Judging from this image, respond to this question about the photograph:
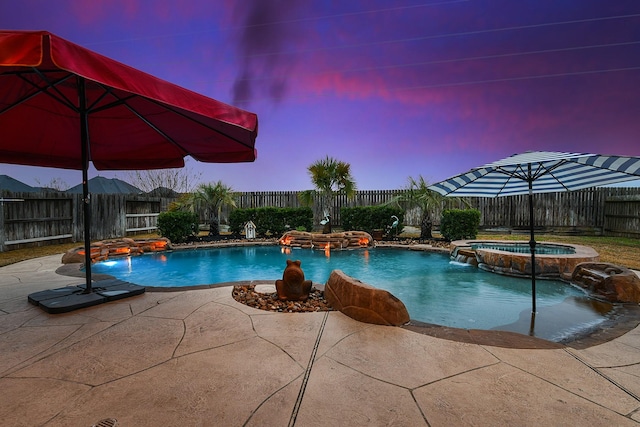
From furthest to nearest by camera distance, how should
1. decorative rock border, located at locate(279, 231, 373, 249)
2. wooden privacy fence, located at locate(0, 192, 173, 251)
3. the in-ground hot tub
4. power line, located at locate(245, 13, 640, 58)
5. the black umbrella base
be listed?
decorative rock border, located at locate(279, 231, 373, 249) < wooden privacy fence, located at locate(0, 192, 173, 251) < power line, located at locate(245, 13, 640, 58) < the in-ground hot tub < the black umbrella base

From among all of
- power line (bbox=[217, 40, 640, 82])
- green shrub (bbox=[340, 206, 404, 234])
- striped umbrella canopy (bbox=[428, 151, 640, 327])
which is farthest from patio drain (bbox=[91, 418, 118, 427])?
power line (bbox=[217, 40, 640, 82])

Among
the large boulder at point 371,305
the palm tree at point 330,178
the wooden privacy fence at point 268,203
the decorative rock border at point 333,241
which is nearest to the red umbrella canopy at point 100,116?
the large boulder at point 371,305

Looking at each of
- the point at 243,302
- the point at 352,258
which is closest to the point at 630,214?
the point at 352,258

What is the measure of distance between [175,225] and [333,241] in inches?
220

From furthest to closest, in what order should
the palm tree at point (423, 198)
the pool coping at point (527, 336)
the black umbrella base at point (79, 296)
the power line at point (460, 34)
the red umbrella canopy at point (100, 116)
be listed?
the palm tree at point (423, 198) < the power line at point (460, 34) < the black umbrella base at point (79, 296) < the pool coping at point (527, 336) < the red umbrella canopy at point (100, 116)

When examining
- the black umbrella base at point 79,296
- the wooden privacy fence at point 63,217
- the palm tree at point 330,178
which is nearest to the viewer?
the black umbrella base at point 79,296

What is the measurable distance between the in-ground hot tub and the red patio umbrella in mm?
5419

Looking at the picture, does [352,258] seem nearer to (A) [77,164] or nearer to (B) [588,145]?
(A) [77,164]

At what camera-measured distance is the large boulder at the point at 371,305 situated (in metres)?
2.52

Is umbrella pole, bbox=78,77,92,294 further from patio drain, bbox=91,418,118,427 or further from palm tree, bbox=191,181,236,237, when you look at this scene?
palm tree, bbox=191,181,236,237

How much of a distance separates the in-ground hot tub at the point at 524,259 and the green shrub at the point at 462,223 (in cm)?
215

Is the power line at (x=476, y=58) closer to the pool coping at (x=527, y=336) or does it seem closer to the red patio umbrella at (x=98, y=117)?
the red patio umbrella at (x=98, y=117)

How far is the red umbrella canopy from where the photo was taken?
5.67 ft

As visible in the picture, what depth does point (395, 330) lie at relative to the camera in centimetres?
237
